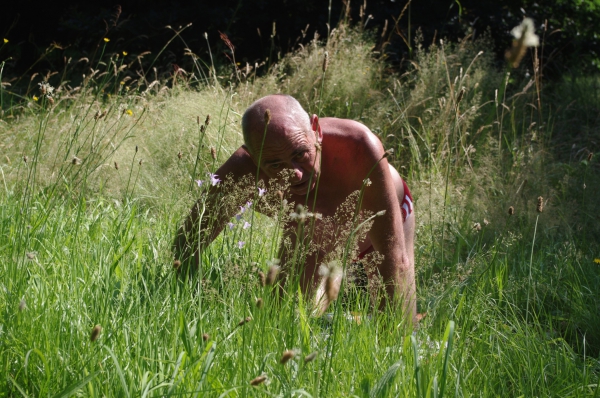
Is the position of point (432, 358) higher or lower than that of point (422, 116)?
higher

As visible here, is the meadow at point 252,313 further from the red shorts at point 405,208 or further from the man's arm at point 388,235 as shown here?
the red shorts at point 405,208

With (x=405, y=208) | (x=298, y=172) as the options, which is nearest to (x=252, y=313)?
(x=298, y=172)

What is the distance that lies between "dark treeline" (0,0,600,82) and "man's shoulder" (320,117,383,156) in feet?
15.3

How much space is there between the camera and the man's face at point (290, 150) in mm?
2285

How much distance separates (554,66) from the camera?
305 inches

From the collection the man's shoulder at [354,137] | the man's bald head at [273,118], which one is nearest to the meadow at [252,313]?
the man's bald head at [273,118]

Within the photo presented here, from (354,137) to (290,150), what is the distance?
14.3 inches

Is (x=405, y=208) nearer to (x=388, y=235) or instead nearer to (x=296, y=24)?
(x=388, y=235)

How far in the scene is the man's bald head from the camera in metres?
2.31

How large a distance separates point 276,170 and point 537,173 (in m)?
2.49

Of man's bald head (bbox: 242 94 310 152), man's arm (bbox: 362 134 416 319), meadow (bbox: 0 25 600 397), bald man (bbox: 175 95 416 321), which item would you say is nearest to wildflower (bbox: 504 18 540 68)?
meadow (bbox: 0 25 600 397)

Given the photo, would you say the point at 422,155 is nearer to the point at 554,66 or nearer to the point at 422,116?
the point at 422,116

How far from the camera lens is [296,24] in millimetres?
7957

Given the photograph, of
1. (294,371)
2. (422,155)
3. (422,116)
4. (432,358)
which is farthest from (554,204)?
(294,371)
